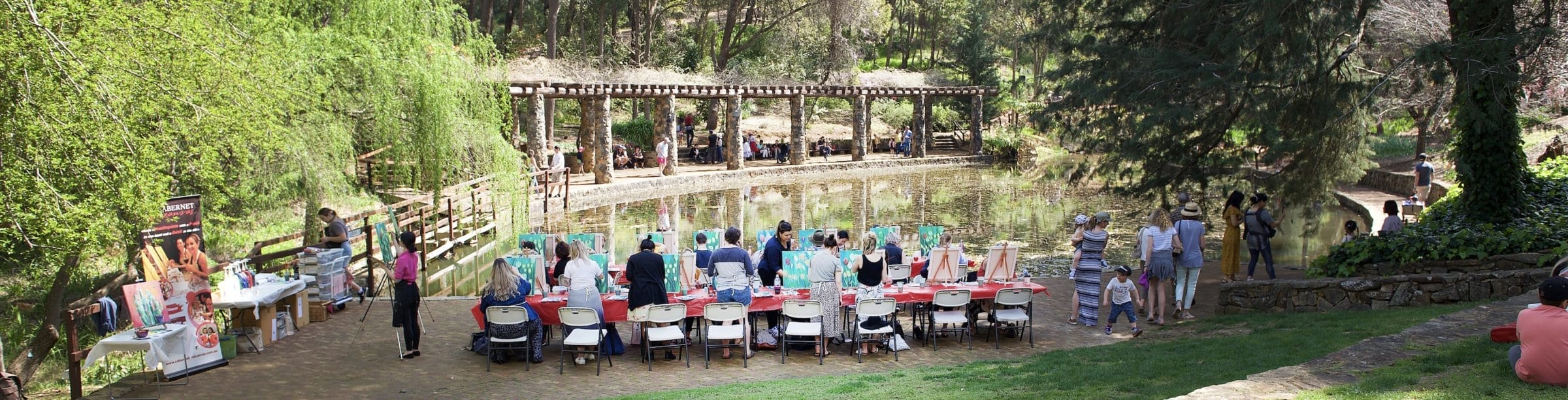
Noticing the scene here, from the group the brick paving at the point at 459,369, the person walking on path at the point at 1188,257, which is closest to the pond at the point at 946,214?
the person walking on path at the point at 1188,257

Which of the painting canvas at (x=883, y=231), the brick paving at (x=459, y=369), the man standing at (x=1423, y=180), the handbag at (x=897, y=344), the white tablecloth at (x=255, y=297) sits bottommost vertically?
Result: the brick paving at (x=459, y=369)

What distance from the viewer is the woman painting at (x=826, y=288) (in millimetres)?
9719

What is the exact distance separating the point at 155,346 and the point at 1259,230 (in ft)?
38.4

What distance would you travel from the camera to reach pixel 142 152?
9688 mm

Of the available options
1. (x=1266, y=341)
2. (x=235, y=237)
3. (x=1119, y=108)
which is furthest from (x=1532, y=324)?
(x=235, y=237)

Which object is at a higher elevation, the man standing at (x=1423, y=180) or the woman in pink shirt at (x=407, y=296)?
the man standing at (x=1423, y=180)

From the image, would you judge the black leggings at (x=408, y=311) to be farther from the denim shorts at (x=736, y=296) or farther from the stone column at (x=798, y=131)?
the stone column at (x=798, y=131)

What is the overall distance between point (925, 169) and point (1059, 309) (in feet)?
89.3

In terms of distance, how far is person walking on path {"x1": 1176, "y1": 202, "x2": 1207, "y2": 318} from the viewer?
11.1 meters

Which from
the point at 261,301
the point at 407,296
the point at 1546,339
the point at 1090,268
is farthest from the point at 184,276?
the point at 1546,339

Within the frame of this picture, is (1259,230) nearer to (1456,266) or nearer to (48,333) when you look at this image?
(1456,266)

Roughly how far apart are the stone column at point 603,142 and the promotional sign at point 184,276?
64.0ft

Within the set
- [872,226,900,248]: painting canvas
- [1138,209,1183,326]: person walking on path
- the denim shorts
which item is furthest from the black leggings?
[1138,209,1183,326]: person walking on path

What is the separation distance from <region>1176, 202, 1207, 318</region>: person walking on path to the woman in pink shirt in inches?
302
